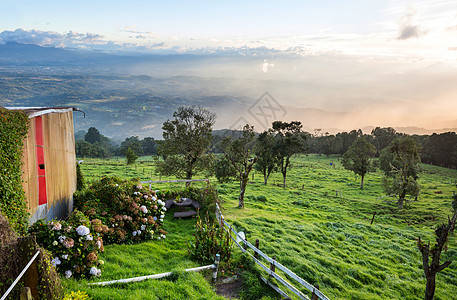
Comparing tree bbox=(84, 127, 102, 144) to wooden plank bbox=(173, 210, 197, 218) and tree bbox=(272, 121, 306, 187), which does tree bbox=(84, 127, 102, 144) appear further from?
wooden plank bbox=(173, 210, 197, 218)

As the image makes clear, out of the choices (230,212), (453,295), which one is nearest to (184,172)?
(230,212)

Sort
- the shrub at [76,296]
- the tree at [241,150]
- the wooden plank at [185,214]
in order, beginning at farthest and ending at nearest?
the tree at [241,150]
the wooden plank at [185,214]
the shrub at [76,296]

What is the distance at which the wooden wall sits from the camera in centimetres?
829

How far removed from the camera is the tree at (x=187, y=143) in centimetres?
2600

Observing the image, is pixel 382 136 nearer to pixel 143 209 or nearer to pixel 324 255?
pixel 324 255

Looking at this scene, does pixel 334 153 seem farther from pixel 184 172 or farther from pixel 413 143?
pixel 184 172

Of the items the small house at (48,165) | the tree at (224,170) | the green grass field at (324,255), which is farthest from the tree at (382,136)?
the small house at (48,165)

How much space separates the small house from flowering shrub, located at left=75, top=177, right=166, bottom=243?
1170 millimetres

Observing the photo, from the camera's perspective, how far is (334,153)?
95.9 metres

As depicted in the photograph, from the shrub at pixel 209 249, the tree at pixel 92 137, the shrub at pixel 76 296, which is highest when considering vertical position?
the tree at pixel 92 137

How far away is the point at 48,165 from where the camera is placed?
10.1 meters

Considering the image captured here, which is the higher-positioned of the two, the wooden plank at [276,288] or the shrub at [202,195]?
the shrub at [202,195]

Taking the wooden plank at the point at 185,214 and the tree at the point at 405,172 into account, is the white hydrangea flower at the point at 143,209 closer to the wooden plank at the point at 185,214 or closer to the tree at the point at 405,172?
the wooden plank at the point at 185,214

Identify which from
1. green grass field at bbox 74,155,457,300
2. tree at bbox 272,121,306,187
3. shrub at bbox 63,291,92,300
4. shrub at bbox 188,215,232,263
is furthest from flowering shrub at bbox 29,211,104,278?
tree at bbox 272,121,306,187
